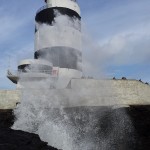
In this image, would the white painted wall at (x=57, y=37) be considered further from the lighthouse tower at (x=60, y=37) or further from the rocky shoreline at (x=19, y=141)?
the rocky shoreline at (x=19, y=141)

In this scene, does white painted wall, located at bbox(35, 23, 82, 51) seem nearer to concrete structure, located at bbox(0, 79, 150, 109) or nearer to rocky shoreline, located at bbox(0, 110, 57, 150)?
concrete structure, located at bbox(0, 79, 150, 109)

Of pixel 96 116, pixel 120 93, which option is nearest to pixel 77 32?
pixel 120 93

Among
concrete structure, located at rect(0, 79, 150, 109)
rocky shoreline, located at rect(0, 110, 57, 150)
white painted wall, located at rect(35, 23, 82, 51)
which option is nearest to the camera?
rocky shoreline, located at rect(0, 110, 57, 150)

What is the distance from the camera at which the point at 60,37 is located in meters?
43.8

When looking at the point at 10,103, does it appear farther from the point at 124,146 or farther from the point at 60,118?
the point at 124,146

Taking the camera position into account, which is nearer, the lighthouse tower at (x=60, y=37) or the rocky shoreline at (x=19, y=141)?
the rocky shoreline at (x=19, y=141)

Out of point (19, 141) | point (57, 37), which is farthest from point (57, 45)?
point (19, 141)

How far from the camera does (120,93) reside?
1364 inches

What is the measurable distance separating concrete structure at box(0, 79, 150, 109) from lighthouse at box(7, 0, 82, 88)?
22.4 ft

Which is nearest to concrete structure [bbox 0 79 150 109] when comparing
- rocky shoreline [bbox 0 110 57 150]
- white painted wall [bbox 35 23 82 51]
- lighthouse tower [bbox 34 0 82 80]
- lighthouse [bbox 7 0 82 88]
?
lighthouse [bbox 7 0 82 88]

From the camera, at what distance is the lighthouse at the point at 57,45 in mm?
42719

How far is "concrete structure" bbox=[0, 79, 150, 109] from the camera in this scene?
3347cm

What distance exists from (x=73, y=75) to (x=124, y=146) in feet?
56.8

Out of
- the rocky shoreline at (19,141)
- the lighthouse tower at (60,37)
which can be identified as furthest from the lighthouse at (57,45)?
the rocky shoreline at (19,141)
